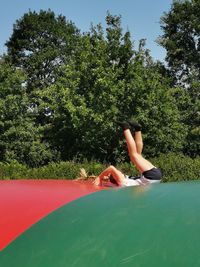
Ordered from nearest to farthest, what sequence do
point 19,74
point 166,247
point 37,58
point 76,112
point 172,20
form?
point 166,247 < point 76,112 < point 19,74 < point 172,20 < point 37,58

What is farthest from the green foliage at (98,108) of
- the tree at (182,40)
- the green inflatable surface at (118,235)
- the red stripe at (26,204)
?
the green inflatable surface at (118,235)

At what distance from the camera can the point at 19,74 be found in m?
25.3

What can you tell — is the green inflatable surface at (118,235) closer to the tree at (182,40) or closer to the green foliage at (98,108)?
the green foliage at (98,108)

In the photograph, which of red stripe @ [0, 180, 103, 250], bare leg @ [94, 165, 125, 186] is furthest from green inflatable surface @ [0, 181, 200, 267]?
bare leg @ [94, 165, 125, 186]

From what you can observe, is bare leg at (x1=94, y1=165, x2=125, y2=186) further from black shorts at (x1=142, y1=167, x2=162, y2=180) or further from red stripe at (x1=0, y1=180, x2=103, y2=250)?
red stripe at (x1=0, y1=180, x2=103, y2=250)

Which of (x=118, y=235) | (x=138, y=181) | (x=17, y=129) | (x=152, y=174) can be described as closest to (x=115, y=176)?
(x=138, y=181)

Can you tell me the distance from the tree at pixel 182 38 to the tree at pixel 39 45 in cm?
706

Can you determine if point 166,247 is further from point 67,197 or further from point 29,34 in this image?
point 29,34

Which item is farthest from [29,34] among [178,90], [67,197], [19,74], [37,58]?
[67,197]

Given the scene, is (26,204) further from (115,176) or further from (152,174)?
(152,174)

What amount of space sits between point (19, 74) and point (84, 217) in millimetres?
23036

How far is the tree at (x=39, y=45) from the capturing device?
32.5 m

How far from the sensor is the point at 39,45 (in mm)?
33250

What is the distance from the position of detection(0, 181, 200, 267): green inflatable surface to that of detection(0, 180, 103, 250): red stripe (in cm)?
14
